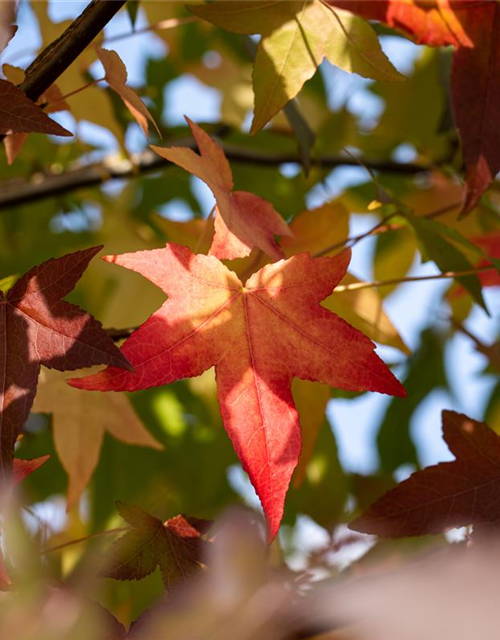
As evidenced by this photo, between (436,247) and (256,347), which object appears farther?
(436,247)

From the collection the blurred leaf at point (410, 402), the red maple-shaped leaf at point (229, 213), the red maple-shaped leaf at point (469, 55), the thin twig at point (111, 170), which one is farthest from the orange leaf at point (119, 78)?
the blurred leaf at point (410, 402)

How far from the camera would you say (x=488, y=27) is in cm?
65

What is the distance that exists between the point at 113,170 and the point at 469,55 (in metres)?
0.60

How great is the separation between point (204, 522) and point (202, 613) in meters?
0.20

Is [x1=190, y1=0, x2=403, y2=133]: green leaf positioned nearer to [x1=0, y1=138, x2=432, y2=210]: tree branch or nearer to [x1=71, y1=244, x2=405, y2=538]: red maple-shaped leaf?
[x1=71, y1=244, x2=405, y2=538]: red maple-shaped leaf

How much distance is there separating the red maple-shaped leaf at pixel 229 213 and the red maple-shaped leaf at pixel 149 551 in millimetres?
205

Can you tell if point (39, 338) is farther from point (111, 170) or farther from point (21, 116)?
point (111, 170)

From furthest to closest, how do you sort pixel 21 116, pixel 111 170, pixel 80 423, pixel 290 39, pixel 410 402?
pixel 410 402, pixel 111 170, pixel 80 423, pixel 290 39, pixel 21 116

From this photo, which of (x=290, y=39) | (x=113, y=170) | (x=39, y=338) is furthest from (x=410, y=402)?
(x=39, y=338)

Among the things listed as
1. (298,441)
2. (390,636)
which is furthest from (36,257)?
(390,636)

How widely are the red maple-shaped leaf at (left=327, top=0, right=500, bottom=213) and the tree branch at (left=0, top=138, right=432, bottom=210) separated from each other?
0.43 metres

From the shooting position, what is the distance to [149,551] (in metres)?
0.56

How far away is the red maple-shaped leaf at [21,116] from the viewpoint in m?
0.49

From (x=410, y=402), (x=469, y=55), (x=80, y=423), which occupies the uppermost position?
(x=469, y=55)
